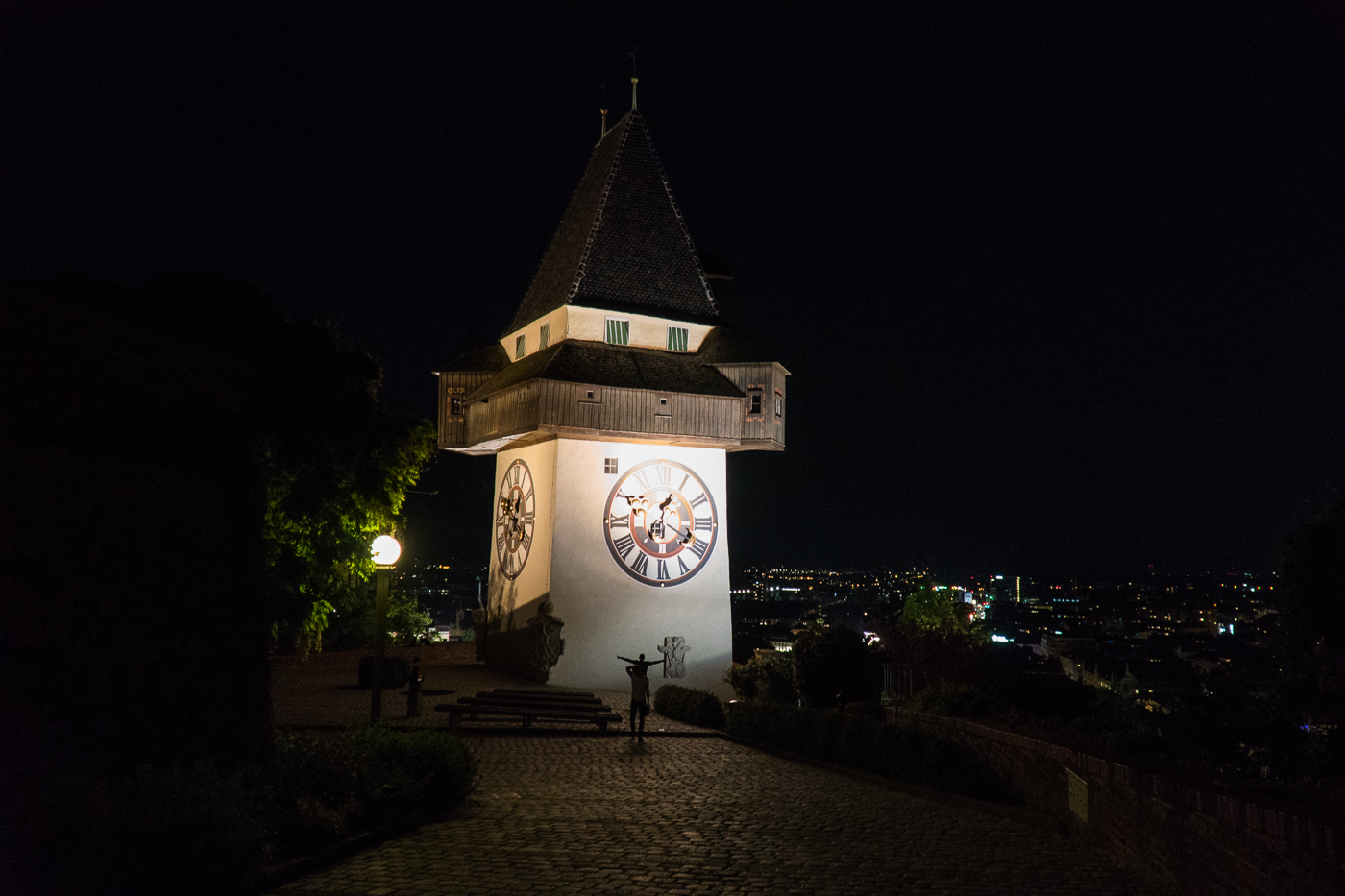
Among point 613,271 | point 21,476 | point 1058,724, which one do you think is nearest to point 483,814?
point 21,476

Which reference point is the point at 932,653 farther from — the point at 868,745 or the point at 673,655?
the point at 868,745

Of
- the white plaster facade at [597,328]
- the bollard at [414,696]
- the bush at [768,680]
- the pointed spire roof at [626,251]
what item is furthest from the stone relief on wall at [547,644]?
the pointed spire roof at [626,251]

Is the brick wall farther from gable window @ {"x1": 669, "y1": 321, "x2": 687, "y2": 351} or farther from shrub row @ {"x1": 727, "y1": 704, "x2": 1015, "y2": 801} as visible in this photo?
gable window @ {"x1": 669, "y1": 321, "x2": 687, "y2": 351}

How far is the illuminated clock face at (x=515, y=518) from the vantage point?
98.8 ft

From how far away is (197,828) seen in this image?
8016 mm

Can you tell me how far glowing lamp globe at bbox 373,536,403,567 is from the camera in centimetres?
1495

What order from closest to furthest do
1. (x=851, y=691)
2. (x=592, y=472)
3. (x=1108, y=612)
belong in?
(x=851, y=691)
(x=592, y=472)
(x=1108, y=612)

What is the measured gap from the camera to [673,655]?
1141 inches

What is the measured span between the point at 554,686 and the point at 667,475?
6.34 m

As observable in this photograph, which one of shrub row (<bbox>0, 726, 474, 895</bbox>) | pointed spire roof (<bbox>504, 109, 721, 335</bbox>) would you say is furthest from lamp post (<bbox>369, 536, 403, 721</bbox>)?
pointed spire roof (<bbox>504, 109, 721, 335</bbox>)

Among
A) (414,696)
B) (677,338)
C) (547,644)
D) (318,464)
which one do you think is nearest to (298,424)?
(318,464)

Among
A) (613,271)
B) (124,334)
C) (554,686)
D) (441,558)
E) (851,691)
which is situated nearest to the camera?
(124,334)

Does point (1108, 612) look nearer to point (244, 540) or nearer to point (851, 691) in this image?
point (851, 691)

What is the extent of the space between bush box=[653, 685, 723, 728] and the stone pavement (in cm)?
577
